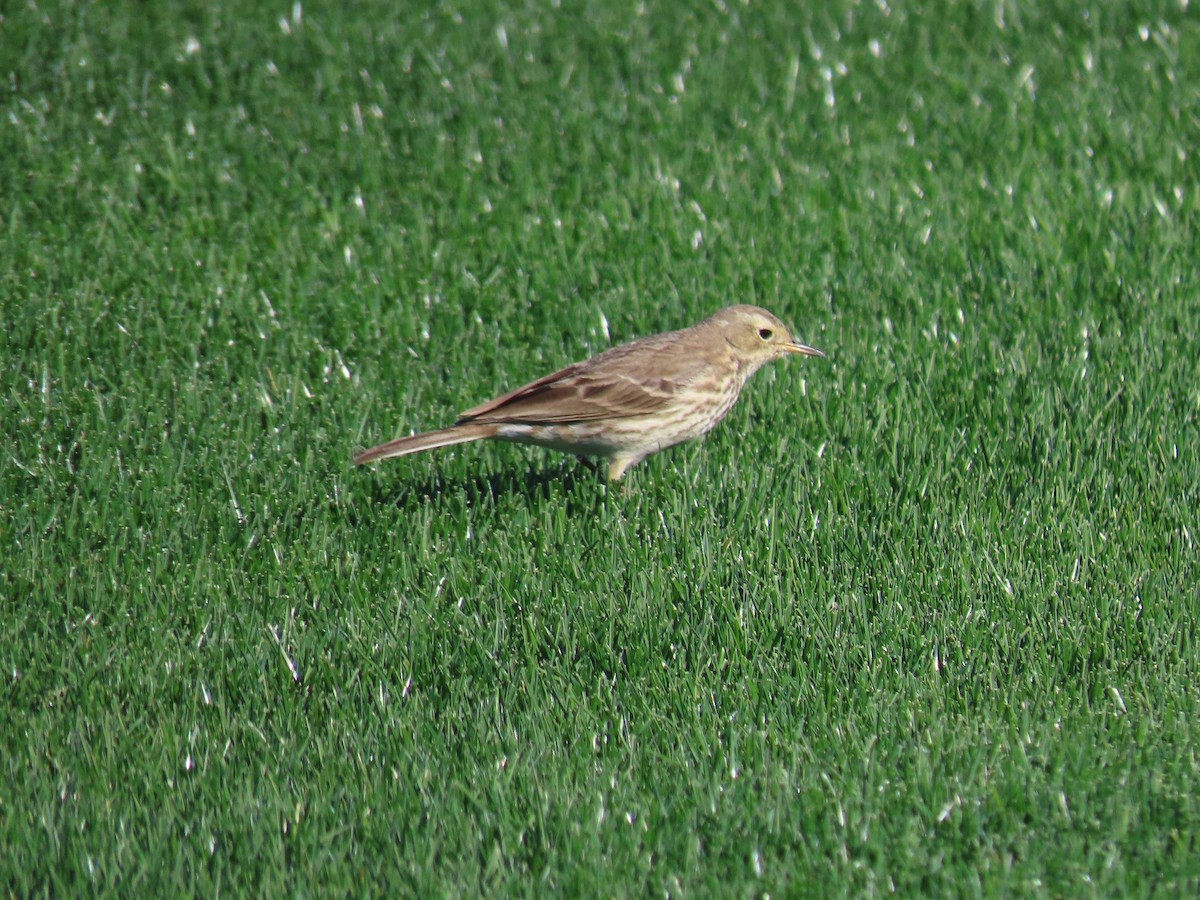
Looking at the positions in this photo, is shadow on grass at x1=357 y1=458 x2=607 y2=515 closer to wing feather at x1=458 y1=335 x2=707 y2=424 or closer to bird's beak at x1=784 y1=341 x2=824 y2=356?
wing feather at x1=458 y1=335 x2=707 y2=424

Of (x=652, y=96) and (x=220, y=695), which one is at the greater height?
(x=652, y=96)

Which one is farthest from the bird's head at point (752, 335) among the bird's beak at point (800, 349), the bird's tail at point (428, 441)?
the bird's tail at point (428, 441)

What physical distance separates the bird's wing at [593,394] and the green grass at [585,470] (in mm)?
391

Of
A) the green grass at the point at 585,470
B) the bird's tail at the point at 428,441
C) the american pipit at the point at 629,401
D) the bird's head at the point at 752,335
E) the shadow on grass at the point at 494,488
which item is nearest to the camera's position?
the green grass at the point at 585,470

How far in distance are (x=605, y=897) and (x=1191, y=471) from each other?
337 cm

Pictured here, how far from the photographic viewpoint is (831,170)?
9312 mm

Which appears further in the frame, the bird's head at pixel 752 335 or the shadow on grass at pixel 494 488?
the bird's head at pixel 752 335

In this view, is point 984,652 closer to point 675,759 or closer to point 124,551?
point 675,759

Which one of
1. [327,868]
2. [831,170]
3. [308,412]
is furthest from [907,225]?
[327,868]

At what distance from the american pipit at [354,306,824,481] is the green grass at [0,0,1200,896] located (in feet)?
0.89

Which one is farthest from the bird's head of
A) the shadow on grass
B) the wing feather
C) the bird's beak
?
the shadow on grass

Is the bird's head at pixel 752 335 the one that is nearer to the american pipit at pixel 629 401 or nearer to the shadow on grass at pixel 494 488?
the american pipit at pixel 629 401

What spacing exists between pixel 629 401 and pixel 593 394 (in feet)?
0.51

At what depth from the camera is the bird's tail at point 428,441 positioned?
19.8 ft
